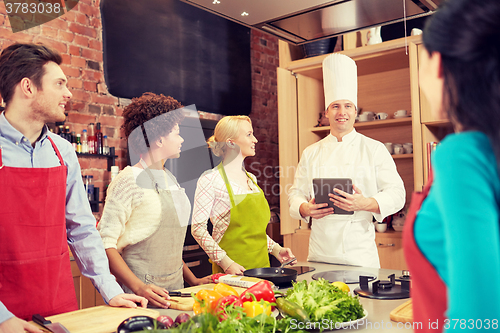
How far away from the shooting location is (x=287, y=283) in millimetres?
1439

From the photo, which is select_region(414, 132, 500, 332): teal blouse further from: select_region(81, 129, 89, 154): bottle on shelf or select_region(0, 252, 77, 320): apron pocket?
select_region(81, 129, 89, 154): bottle on shelf

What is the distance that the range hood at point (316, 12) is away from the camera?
1.50 metres

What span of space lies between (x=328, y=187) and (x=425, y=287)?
139 centimetres

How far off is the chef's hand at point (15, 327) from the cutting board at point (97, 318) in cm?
8

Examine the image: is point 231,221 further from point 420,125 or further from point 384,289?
point 420,125

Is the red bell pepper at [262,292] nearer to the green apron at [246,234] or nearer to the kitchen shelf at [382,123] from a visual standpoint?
the green apron at [246,234]

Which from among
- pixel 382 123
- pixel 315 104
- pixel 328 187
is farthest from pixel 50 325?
pixel 315 104

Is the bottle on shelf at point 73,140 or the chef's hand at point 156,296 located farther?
the bottle on shelf at point 73,140

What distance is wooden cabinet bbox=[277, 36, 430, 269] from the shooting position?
10.6 feet

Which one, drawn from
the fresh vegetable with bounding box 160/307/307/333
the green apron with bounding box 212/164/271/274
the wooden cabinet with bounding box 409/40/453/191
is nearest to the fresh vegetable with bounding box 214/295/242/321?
the fresh vegetable with bounding box 160/307/307/333

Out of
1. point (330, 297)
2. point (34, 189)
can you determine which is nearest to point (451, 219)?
point (330, 297)

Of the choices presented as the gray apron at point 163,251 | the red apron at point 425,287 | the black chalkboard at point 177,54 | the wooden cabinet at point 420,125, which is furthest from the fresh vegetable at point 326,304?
the black chalkboard at point 177,54

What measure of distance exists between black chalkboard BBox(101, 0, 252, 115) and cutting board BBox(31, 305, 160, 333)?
8.09 feet

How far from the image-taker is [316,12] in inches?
62.9
